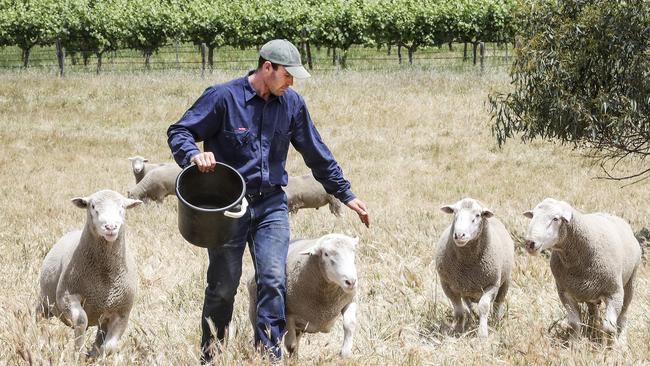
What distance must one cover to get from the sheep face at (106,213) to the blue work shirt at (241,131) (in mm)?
549

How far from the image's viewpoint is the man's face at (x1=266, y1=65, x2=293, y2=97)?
5738 millimetres

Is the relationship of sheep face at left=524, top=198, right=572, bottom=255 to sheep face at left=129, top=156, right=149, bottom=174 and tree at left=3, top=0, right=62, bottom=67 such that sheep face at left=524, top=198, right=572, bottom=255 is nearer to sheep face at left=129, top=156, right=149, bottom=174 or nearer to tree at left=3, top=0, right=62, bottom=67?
sheep face at left=129, top=156, right=149, bottom=174

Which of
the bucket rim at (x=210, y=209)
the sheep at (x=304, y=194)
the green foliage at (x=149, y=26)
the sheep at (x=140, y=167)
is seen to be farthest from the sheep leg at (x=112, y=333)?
the green foliage at (x=149, y=26)

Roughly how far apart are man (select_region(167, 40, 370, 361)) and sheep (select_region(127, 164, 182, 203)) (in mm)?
8655

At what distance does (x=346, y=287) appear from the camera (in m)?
5.50

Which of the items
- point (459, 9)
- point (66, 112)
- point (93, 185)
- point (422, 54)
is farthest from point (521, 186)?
point (422, 54)

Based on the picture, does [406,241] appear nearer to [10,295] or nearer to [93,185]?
[10,295]

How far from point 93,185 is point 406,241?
7708mm

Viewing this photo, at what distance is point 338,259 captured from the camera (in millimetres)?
5762

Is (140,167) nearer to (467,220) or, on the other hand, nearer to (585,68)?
(585,68)

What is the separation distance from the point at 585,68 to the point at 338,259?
636cm

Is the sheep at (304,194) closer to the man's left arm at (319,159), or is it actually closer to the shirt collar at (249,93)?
the man's left arm at (319,159)

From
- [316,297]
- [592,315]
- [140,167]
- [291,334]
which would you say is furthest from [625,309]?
[140,167]

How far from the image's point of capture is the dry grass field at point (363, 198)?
5.95 meters
